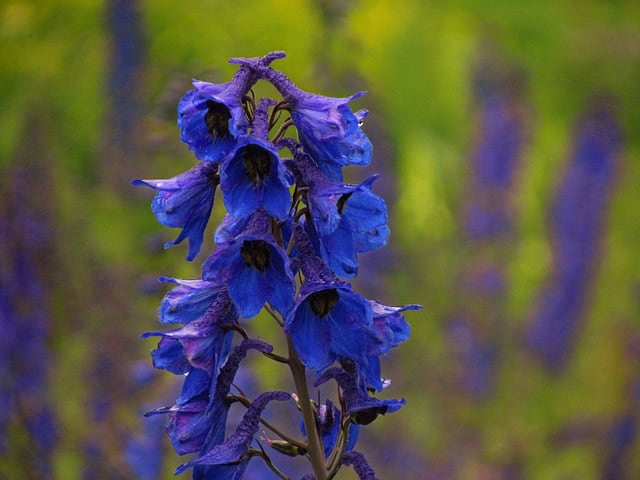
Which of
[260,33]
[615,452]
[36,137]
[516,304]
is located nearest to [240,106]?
[36,137]

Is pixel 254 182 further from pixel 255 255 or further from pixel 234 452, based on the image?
pixel 234 452

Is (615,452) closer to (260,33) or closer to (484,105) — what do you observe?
(260,33)

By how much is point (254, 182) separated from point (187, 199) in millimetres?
125

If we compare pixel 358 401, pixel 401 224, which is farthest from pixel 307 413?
pixel 401 224

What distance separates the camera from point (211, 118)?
130 cm

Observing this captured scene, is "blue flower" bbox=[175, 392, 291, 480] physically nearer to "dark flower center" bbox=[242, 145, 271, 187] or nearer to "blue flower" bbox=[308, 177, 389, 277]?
"blue flower" bbox=[308, 177, 389, 277]

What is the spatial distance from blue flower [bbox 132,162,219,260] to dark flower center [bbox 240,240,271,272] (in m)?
0.09

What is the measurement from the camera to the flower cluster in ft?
4.23

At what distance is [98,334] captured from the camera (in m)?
3.51

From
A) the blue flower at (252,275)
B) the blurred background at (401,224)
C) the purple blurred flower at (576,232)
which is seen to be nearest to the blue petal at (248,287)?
the blue flower at (252,275)

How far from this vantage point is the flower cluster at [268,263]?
1.29 metres

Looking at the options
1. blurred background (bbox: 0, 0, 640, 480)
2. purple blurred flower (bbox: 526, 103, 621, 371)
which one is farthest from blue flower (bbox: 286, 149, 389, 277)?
purple blurred flower (bbox: 526, 103, 621, 371)

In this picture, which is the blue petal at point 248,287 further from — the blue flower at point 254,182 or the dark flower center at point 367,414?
the dark flower center at point 367,414

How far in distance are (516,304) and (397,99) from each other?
6.36 ft
